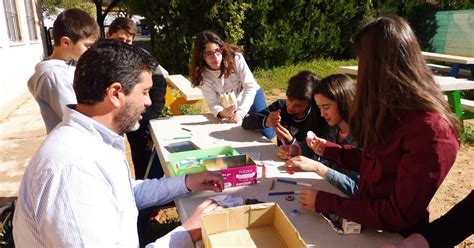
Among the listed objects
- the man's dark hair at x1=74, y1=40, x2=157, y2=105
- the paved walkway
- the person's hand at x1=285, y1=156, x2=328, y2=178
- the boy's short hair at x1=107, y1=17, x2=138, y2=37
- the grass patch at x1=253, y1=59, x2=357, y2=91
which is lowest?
the paved walkway

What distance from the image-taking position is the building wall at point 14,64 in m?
7.08

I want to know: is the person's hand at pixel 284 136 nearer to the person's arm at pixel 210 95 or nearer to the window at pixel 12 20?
the person's arm at pixel 210 95

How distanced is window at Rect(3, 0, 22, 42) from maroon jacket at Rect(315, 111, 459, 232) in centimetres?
862

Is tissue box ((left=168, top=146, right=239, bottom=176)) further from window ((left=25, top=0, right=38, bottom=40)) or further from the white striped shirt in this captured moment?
window ((left=25, top=0, right=38, bottom=40))

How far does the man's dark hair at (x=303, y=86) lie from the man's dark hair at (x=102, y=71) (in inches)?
55.8

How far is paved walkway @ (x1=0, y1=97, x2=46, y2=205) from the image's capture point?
406cm

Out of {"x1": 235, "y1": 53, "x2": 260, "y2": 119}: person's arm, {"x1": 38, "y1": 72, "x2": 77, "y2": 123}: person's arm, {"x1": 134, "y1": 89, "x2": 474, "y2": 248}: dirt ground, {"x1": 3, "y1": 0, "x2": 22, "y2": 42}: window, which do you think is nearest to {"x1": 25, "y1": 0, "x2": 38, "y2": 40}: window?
{"x1": 3, "y1": 0, "x2": 22, "y2": 42}: window

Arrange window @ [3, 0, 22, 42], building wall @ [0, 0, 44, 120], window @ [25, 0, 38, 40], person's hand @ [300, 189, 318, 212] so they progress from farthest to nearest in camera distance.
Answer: window @ [25, 0, 38, 40]
window @ [3, 0, 22, 42]
building wall @ [0, 0, 44, 120]
person's hand @ [300, 189, 318, 212]

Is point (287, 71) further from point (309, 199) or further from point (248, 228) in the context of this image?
point (248, 228)

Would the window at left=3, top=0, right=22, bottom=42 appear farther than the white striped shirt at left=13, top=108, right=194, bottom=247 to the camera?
Yes

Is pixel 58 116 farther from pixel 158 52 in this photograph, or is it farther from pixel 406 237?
pixel 158 52

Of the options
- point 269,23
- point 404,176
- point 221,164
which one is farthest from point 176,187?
point 269,23

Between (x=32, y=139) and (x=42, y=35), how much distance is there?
7700 millimetres

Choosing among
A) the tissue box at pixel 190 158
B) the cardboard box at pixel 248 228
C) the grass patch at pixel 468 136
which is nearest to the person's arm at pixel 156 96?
the tissue box at pixel 190 158
